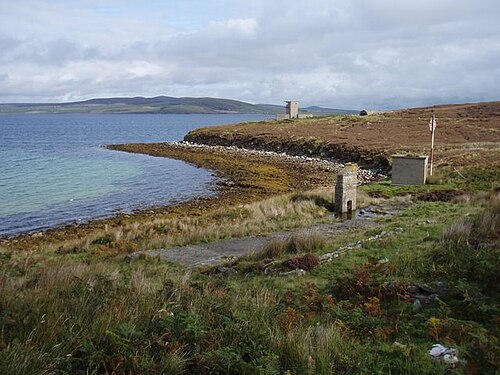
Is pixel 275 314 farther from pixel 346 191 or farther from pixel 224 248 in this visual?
pixel 346 191

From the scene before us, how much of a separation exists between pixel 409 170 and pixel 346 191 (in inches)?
270

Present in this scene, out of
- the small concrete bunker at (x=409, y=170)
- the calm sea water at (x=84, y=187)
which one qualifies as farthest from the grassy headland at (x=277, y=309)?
the small concrete bunker at (x=409, y=170)

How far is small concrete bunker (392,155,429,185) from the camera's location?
80.0ft

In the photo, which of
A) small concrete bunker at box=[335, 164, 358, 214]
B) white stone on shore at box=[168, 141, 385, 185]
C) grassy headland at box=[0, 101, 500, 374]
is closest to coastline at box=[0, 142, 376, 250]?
white stone on shore at box=[168, 141, 385, 185]

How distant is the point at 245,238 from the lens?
14734mm

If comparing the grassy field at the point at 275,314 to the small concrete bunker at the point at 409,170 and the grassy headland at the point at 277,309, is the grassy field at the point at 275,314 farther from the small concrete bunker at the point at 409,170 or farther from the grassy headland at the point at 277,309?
the small concrete bunker at the point at 409,170

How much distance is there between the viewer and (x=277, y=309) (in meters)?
6.63

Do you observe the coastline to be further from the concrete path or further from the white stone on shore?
the concrete path

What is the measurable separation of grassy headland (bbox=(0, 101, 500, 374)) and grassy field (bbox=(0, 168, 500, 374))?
0.06ft

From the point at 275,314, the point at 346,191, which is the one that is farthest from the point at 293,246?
the point at 346,191

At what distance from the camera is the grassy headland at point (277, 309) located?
441 centimetres

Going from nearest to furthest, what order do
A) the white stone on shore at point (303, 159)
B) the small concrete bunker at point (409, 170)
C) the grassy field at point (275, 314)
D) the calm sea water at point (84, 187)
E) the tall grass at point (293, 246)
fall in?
1. the grassy field at point (275, 314)
2. the tall grass at point (293, 246)
3. the calm sea water at point (84, 187)
4. the small concrete bunker at point (409, 170)
5. the white stone on shore at point (303, 159)

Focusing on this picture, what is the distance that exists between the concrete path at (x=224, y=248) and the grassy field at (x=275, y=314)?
797mm

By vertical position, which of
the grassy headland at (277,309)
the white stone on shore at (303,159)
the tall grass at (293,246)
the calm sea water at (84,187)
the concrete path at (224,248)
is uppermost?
the grassy headland at (277,309)
